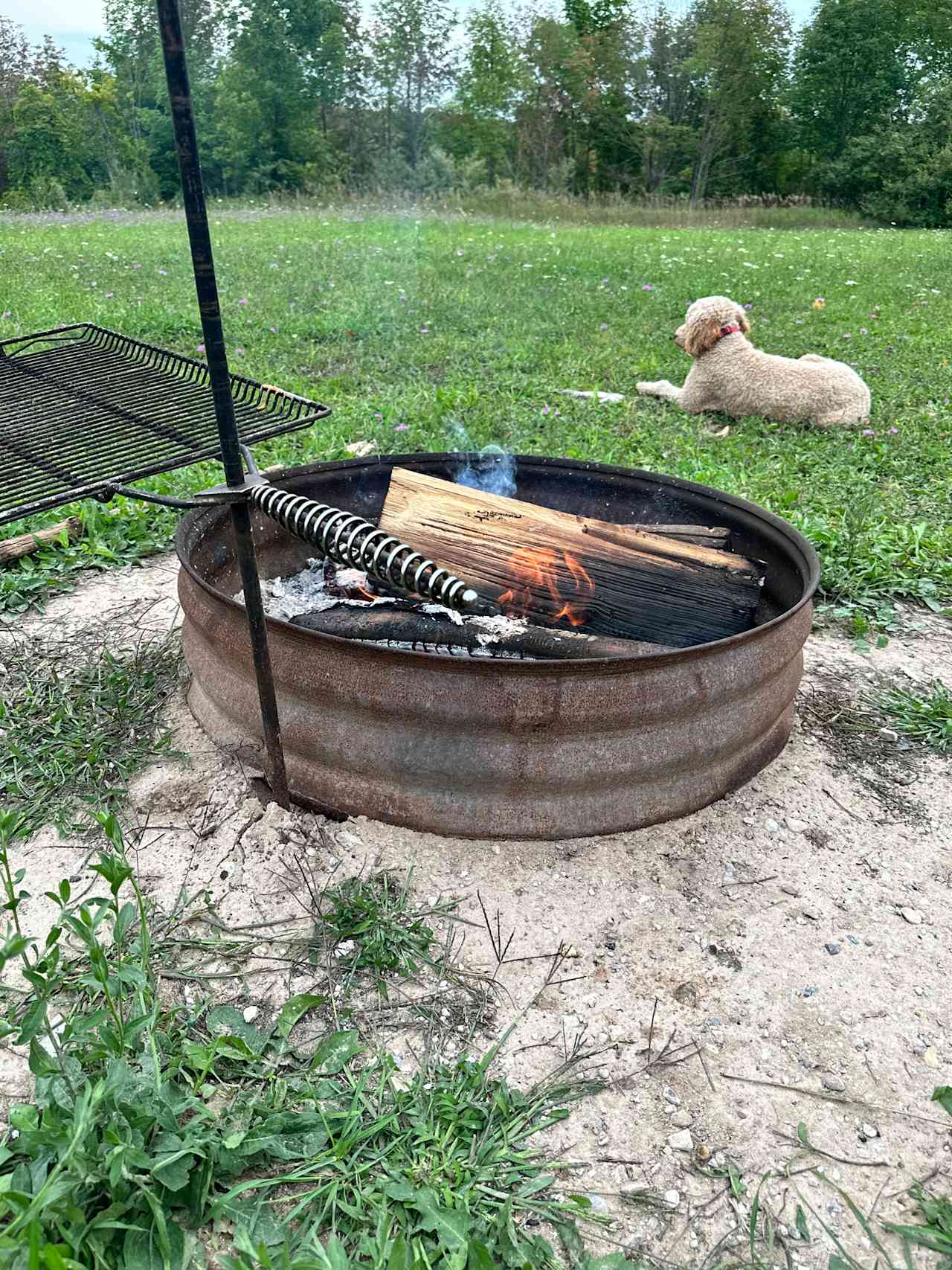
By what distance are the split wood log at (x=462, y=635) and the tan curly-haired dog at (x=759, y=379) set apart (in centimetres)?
353

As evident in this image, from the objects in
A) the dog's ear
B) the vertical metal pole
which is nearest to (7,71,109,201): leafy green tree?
the dog's ear

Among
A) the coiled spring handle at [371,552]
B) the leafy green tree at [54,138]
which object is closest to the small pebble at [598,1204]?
the coiled spring handle at [371,552]

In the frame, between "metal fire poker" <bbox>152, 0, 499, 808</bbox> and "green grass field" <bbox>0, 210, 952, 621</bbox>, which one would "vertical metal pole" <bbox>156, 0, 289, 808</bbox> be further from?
"green grass field" <bbox>0, 210, 952, 621</bbox>

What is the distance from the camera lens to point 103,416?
2.20m

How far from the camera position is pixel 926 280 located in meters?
10.2

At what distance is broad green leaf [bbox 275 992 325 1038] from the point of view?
1.62 metres

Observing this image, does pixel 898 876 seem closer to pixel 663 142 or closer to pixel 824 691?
pixel 824 691

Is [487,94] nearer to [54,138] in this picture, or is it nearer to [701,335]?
[54,138]

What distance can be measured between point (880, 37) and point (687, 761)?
1330 inches

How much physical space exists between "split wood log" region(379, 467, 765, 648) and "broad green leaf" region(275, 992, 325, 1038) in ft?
3.76

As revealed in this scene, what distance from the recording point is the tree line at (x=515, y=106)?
1429 centimetres

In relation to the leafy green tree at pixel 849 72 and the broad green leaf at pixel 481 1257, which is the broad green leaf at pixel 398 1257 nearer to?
the broad green leaf at pixel 481 1257

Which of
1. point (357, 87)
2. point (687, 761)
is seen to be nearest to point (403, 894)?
point (687, 761)

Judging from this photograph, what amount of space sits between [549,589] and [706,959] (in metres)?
1.01
